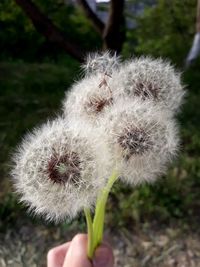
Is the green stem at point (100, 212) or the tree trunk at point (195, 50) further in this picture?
the tree trunk at point (195, 50)

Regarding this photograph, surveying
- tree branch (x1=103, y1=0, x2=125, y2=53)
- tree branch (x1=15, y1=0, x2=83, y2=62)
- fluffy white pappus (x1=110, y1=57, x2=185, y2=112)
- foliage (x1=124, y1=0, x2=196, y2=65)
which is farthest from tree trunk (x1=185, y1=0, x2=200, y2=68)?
fluffy white pappus (x1=110, y1=57, x2=185, y2=112)

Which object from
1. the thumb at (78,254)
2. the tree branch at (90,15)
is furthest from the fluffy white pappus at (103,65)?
the tree branch at (90,15)

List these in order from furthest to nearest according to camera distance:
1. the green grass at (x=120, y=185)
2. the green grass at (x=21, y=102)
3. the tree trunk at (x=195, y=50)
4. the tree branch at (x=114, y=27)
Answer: the tree trunk at (x=195, y=50), the tree branch at (x=114, y=27), the green grass at (x=21, y=102), the green grass at (x=120, y=185)

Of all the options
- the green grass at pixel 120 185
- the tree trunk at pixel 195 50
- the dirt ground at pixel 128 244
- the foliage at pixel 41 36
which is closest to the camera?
the dirt ground at pixel 128 244

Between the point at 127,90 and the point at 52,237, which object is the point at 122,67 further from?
the point at 52,237

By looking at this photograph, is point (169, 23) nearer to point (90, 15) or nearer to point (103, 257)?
point (90, 15)

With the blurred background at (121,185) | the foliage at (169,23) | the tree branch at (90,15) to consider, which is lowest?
the blurred background at (121,185)

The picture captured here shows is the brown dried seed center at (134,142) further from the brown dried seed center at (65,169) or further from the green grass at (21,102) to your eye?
the green grass at (21,102)

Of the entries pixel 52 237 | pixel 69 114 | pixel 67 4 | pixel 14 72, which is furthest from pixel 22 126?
pixel 67 4

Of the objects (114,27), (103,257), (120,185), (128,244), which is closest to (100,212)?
Answer: (103,257)

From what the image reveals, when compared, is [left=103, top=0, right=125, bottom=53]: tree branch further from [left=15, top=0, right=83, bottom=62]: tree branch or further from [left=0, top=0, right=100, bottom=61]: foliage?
[left=0, top=0, right=100, bottom=61]: foliage
